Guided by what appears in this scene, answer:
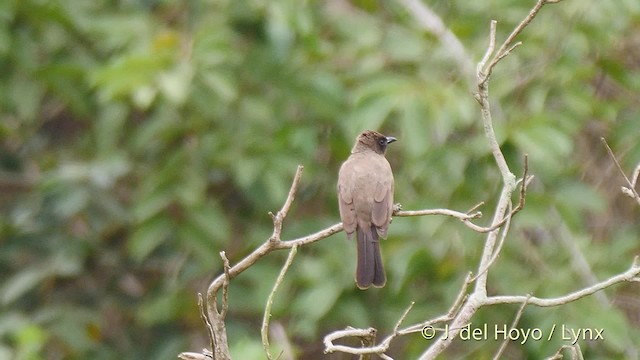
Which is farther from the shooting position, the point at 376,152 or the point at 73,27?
the point at 73,27

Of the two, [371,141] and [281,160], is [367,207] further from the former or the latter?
[281,160]

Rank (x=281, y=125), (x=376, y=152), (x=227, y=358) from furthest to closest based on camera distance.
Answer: (x=281, y=125) < (x=376, y=152) < (x=227, y=358)

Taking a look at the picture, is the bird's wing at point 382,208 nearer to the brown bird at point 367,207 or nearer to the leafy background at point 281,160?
the brown bird at point 367,207

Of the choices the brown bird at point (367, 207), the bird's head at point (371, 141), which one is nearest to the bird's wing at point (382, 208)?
the brown bird at point (367, 207)

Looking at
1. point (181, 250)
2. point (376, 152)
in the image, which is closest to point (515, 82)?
point (376, 152)

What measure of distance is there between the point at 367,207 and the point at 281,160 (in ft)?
4.32

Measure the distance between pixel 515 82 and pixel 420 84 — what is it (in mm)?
549

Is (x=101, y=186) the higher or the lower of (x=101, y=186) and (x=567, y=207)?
the higher

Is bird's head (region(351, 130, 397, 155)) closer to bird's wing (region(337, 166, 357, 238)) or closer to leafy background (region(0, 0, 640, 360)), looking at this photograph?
leafy background (region(0, 0, 640, 360))

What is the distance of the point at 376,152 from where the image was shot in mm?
5410

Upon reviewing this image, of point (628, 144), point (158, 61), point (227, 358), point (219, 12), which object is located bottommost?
point (227, 358)

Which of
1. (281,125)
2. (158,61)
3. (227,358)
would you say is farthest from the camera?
Answer: (281,125)

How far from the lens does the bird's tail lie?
4488 mm

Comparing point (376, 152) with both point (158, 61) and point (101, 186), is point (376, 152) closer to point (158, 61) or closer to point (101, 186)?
point (158, 61)
